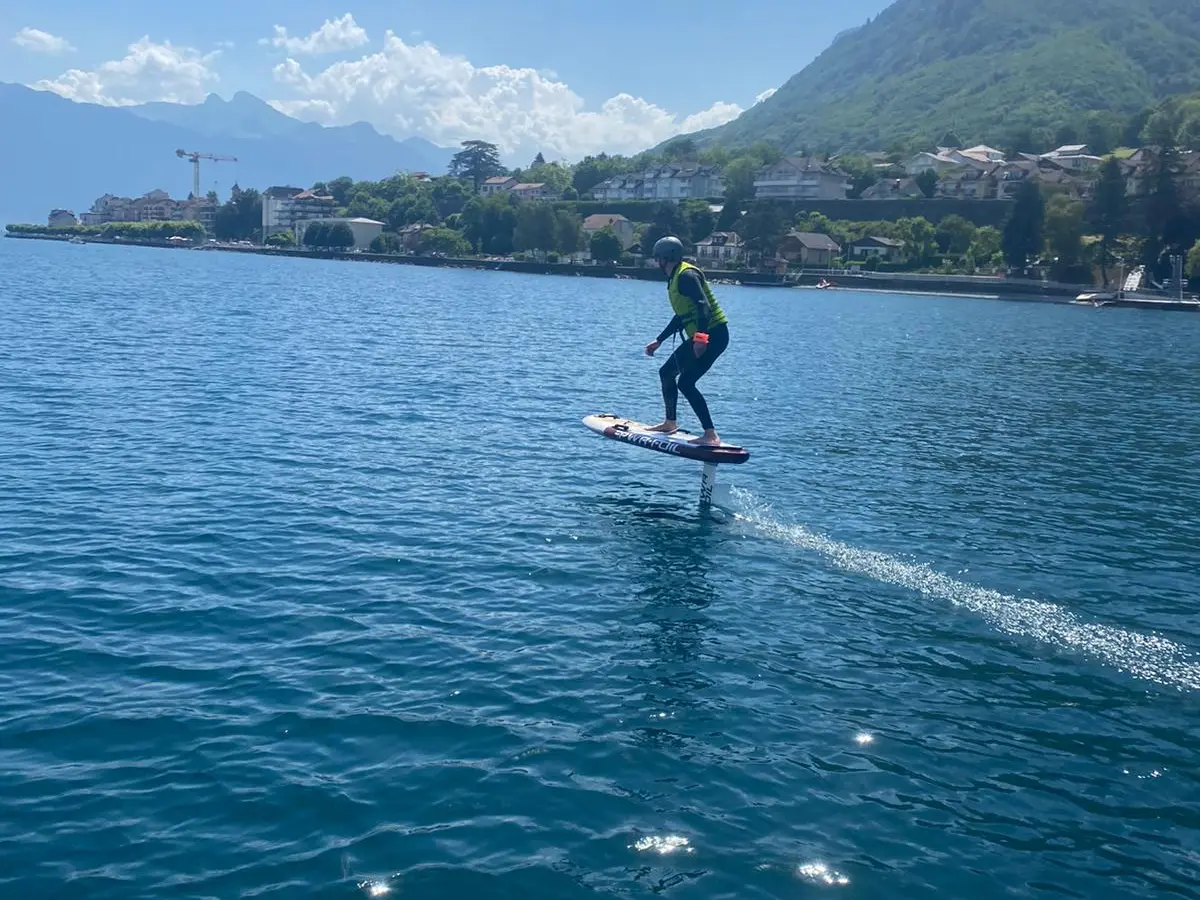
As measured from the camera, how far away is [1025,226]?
146 metres

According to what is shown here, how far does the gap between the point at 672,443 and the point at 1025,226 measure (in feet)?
468

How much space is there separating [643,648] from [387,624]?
A: 3480 mm

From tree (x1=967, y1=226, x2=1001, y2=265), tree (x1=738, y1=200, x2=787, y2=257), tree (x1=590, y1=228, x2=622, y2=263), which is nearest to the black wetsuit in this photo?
tree (x1=967, y1=226, x2=1001, y2=265)

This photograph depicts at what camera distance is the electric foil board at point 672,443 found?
19.2 m

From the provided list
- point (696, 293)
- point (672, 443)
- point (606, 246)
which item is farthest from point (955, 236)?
point (672, 443)

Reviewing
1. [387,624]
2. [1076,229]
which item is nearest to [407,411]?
[387,624]

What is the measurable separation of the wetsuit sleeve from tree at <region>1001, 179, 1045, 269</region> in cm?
13973

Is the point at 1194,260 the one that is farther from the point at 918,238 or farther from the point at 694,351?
the point at 694,351

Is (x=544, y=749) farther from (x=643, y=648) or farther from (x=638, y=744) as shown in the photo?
(x=643, y=648)

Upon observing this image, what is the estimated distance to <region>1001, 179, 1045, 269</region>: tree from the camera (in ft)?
473

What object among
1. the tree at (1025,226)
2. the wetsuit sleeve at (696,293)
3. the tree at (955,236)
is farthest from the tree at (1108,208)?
the wetsuit sleeve at (696,293)

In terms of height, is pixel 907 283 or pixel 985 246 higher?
pixel 985 246

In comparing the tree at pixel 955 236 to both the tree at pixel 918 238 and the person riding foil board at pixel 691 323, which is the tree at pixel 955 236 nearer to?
the tree at pixel 918 238

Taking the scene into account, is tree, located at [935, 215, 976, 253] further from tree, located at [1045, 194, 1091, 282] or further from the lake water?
the lake water
